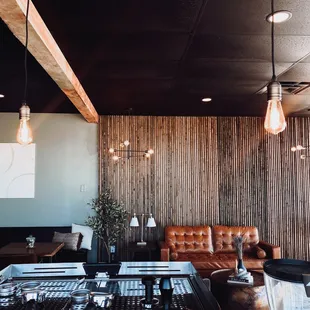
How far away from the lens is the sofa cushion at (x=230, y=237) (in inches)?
236

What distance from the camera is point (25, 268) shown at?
223 cm

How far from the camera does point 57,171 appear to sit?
249 inches

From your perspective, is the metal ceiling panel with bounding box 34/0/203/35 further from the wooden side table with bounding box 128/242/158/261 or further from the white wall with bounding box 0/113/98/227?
the wooden side table with bounding box 128/242/158/261

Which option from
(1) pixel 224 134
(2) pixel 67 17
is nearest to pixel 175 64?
(2) pixel 67 17

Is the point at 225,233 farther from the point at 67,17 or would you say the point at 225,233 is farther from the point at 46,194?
the point at 67,17

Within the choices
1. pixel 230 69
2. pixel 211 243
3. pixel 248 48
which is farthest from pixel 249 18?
pixel 211 243

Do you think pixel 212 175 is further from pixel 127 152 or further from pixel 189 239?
pixel 127 152

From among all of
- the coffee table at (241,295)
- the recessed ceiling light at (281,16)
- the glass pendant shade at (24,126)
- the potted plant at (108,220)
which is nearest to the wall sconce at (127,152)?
the potted plant at (108,220)

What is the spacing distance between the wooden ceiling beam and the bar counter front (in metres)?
1.55

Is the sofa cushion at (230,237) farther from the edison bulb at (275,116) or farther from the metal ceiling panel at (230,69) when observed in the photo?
the edison bulb at (275,116)

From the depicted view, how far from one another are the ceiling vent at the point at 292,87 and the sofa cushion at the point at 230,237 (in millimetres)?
2530

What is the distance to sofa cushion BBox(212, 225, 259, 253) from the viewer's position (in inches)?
236

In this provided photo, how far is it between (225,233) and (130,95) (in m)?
2.99

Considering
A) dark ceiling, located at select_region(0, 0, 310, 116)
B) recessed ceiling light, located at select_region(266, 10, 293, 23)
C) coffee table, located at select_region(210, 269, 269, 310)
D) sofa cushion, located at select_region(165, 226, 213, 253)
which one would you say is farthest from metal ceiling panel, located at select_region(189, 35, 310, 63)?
sofa cushion, located at select_region(165, 226, 213, 253)
